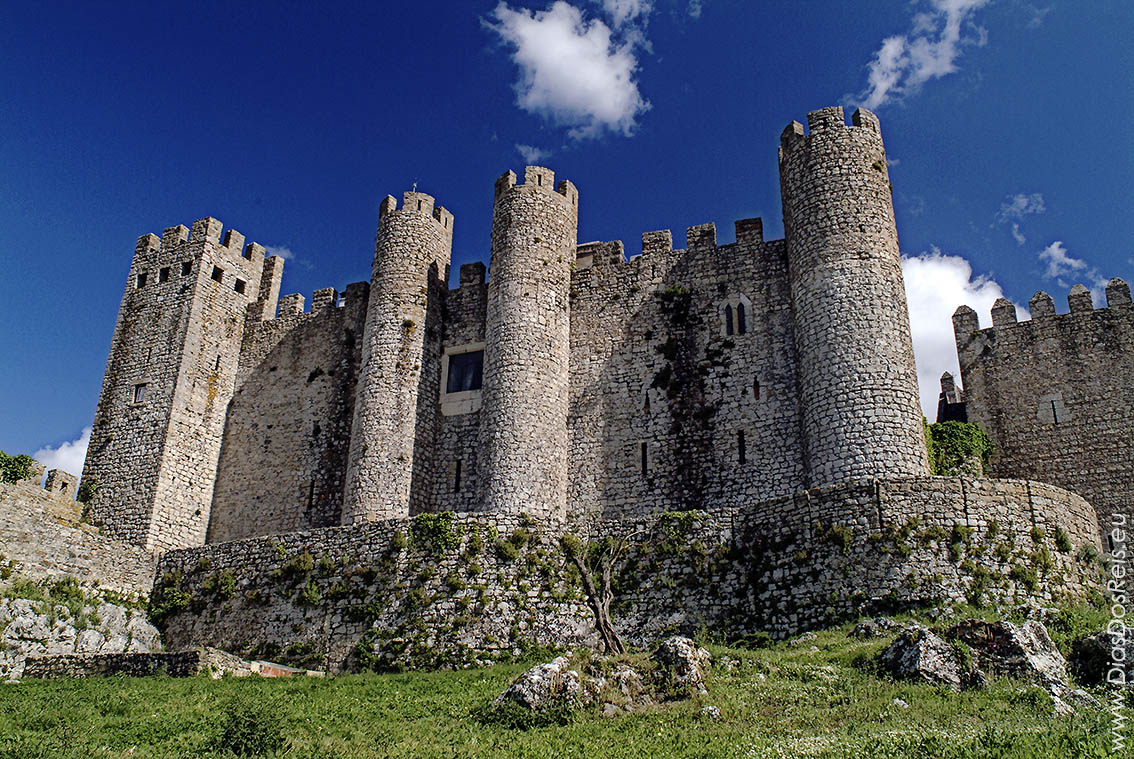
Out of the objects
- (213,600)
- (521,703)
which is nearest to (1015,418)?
(521,703)

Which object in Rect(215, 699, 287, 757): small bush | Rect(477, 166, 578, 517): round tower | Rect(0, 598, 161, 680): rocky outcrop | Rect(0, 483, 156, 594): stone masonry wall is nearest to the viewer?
Rect(215, 699, 287, 757): small bush

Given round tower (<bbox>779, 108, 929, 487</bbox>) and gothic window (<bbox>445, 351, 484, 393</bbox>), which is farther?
gothic window (<bbox>445, 351, 484, 393</bbox>)

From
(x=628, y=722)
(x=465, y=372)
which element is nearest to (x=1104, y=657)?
(x=628, y=722)

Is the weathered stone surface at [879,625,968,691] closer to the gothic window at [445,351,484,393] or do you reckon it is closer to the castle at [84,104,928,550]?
the castle at [84,104,928,550]

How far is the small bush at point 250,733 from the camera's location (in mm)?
12000

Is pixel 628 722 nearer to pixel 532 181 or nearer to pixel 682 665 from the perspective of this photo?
pixel 682 665

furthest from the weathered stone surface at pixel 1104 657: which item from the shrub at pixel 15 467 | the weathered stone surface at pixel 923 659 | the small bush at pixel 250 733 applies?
the shrub at pixel 15 467

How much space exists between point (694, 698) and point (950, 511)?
7.52 meters

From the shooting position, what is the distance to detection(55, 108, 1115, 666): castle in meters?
19.1

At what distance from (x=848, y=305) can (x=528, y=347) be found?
29.4 feet

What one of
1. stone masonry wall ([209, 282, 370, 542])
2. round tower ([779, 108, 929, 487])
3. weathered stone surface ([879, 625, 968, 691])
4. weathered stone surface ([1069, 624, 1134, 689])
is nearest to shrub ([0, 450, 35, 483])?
stone masonry wall ([209, 282, 370, 542])

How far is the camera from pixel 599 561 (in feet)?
70.7

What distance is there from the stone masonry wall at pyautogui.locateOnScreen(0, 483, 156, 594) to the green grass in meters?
8.71

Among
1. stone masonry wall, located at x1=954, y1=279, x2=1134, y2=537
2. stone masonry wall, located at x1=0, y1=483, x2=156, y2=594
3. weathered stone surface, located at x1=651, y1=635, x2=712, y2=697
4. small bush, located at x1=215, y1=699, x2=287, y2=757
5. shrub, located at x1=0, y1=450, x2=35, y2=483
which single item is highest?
stone masonry wall, located at x1=954, y1=279, x2=1134, y2=537
